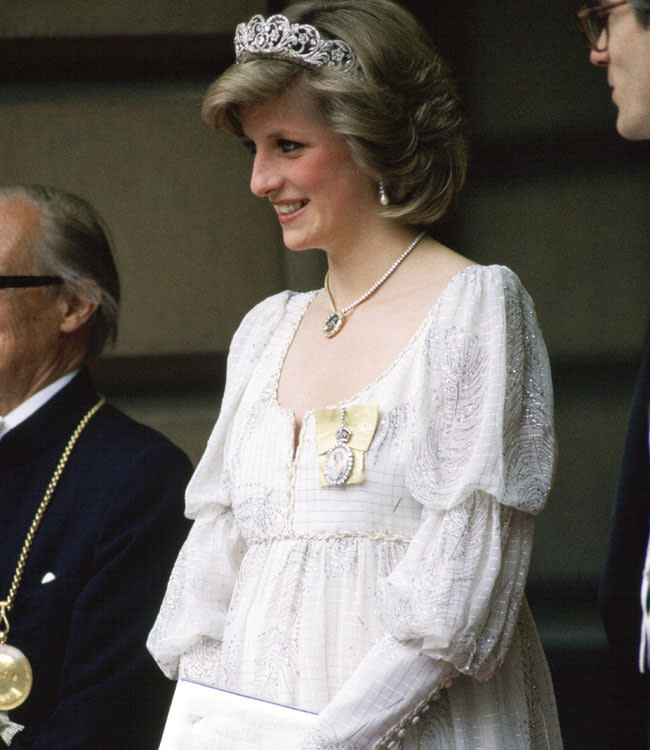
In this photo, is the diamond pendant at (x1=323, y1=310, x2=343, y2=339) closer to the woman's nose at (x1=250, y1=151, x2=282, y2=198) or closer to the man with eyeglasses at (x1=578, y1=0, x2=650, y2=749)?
the woman's nose at (x1=250, y1=151, x2=282, y2=198)

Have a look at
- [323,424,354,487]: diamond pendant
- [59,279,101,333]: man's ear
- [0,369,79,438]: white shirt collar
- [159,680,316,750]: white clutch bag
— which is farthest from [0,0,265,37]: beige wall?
[159,680,316,750]: white clutch bag

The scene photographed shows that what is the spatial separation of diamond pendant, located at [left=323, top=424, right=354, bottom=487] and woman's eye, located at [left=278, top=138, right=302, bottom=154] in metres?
0.43

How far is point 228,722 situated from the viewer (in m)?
1.84

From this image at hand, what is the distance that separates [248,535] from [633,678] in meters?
0.65

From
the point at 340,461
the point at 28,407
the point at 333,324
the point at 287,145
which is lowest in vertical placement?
the point at 28,407

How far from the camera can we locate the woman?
1888 mm

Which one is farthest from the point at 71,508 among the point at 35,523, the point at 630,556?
the point at 630,556

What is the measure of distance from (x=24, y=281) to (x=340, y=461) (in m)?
0.98

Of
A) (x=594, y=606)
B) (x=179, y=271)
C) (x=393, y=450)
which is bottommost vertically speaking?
(x=594, y=606)

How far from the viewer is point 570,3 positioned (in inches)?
127

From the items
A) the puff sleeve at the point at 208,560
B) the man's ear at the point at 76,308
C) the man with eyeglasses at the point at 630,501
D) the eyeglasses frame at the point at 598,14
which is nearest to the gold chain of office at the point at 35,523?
the man's ear at the point at 76,308

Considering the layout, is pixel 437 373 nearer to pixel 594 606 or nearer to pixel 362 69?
pixel 362 69

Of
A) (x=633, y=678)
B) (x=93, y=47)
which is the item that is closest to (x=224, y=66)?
(x=93, y=47)

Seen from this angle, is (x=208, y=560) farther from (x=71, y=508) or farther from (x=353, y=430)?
(x=71, y=508)
